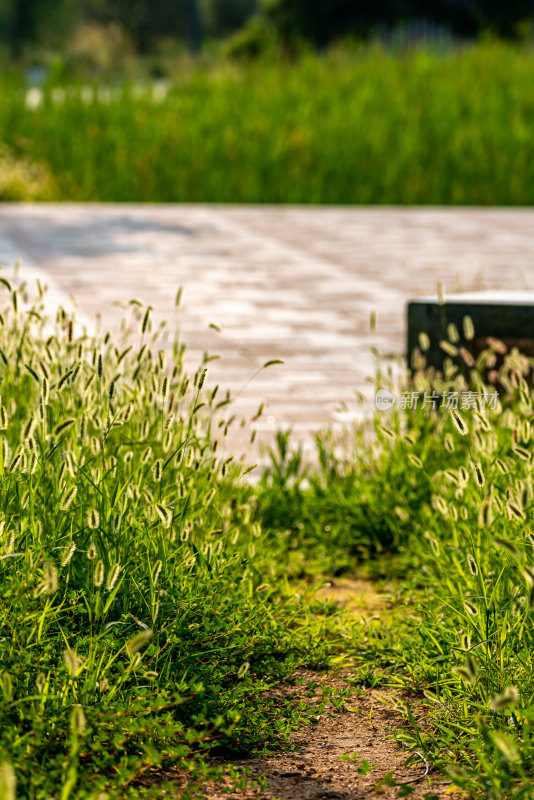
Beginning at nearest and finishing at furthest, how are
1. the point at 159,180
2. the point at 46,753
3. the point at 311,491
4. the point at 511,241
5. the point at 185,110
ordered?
the point at 46,753, the point at 311,491, the point at 511,241, the point at 159,180, the point at 185,110

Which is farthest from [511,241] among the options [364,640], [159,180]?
[364,640]

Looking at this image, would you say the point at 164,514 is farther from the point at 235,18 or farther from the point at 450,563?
the point at 235,18

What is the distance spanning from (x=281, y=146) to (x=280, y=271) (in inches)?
207

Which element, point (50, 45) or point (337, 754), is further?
point (50, 45)

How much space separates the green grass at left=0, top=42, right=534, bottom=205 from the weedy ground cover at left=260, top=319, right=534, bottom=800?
28.4 feet

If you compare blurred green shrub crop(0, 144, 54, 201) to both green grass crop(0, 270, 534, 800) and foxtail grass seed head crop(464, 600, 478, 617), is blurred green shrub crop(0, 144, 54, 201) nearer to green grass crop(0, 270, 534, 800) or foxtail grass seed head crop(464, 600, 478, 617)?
green grass crop(0, 270, 534, 800)

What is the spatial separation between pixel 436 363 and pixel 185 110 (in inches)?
397

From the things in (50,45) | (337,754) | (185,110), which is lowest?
(337,754)

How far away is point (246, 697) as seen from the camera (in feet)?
9.27

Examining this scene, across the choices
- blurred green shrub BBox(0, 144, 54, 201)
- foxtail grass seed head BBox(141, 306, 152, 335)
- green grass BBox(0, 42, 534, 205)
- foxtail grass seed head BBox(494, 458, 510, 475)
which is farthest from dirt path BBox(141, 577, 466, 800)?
green grass BBox(0, 42, 534, 205)

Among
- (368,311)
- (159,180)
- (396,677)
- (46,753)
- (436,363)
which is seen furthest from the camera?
(159,180)

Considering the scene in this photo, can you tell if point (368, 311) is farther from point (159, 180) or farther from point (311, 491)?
point (159, 180)

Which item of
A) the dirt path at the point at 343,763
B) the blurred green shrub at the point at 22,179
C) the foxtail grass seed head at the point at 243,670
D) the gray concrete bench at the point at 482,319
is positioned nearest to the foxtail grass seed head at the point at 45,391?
the foxtail grass seed head at the point at 243,670

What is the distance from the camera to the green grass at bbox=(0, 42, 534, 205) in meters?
13.3
